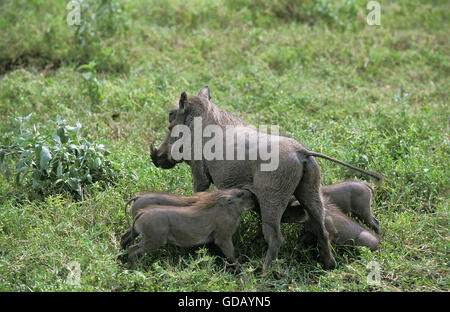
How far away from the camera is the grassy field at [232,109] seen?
4.78m

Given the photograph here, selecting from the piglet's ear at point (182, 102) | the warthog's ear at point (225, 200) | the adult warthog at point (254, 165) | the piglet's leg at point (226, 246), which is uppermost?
the piglet's ear at point (182, 102)

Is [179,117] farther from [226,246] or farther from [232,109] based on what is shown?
[232,109]

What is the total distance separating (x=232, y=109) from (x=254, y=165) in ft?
10.3

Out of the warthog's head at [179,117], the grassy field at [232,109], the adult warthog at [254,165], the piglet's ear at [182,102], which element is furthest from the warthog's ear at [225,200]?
the piglet's ear at [182,102]

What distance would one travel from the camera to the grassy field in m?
4.78

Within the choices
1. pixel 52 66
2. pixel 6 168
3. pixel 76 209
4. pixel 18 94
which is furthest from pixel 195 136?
pixel 52 66

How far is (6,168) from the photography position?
6172 mm

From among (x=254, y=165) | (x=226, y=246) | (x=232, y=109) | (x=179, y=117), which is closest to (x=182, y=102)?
(x=179, y=117)

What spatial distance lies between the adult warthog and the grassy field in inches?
15.2

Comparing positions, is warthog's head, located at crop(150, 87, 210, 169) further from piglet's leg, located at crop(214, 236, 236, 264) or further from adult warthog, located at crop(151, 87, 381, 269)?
piglet's leg, located at crop(214, 236, 236, 264)

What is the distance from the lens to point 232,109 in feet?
25.6

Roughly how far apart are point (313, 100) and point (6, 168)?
164 inches

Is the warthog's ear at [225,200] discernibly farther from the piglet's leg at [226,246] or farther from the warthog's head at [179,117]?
the warthog's head at [179,117]

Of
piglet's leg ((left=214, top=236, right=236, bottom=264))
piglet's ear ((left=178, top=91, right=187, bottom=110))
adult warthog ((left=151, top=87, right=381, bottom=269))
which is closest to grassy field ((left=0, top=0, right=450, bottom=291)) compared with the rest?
piglet's leg ((left=214, top=236, right=236, bottom=264))
